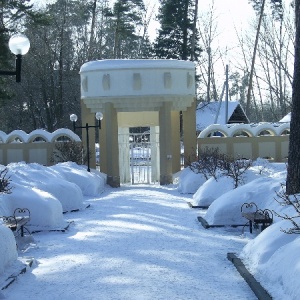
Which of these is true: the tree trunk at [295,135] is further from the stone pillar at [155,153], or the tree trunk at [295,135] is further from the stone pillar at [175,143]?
the stone pillar at [155,153]

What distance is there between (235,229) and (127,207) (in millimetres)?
5561

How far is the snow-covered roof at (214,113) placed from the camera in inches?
1908

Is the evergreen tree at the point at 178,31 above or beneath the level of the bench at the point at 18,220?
above

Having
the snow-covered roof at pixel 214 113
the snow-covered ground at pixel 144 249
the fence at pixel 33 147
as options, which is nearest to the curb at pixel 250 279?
the snow-covered ground at pixel 144 249

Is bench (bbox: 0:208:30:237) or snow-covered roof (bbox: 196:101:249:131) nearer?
bench (bbox: 0:208:30:237)

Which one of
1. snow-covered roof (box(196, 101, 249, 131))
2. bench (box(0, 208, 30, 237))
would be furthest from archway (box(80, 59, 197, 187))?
snow-covered roof (box(196, 101, 249, 131))

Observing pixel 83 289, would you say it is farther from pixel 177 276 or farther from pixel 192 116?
pixel 192 116

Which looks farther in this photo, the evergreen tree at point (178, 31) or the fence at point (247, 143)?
the evergreen tree at point (178, 31)

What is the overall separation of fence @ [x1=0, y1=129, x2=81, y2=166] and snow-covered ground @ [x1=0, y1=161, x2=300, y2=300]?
11.1m

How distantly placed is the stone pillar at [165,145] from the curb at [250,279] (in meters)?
17.1

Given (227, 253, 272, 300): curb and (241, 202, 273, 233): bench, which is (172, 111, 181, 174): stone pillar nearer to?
(241, 202, 273, 233): bench

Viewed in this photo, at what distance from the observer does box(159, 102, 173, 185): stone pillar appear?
87.7ft

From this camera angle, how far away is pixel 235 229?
13.1 metres

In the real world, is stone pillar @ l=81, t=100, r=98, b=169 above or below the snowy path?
above
